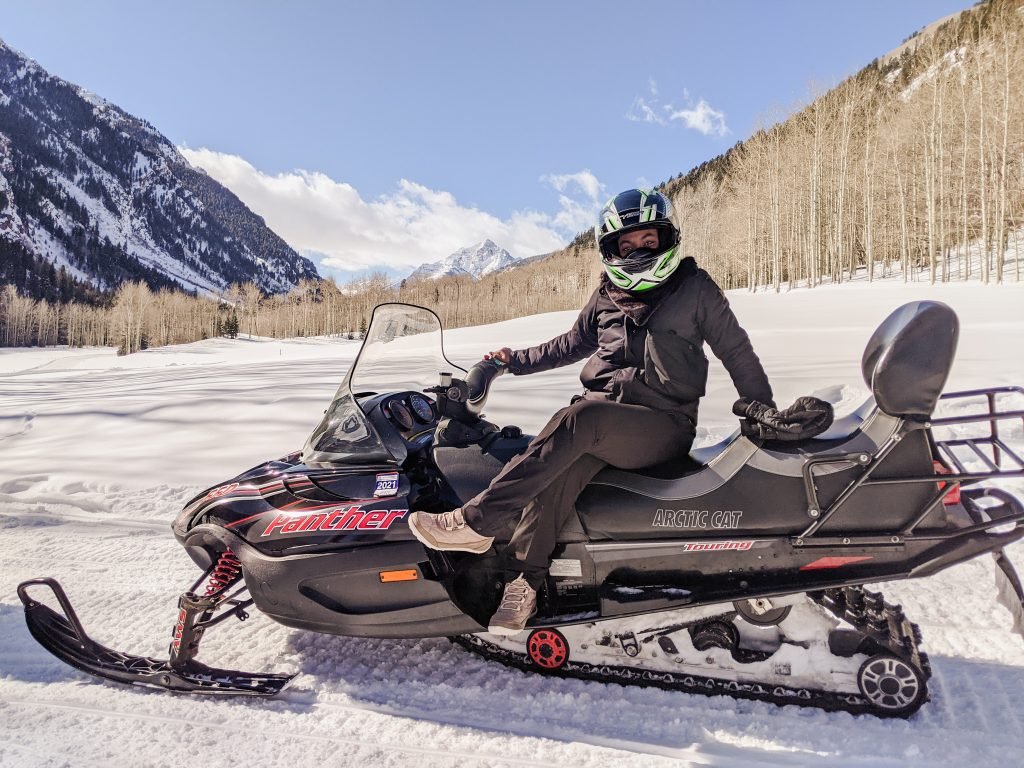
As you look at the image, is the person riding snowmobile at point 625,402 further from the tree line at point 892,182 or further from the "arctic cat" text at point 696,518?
the tree line at point 892,182

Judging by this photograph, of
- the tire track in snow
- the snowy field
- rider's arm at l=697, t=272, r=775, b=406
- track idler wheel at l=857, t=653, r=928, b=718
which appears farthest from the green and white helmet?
the tire track in snow

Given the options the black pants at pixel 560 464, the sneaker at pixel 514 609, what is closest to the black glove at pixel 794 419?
the black pants at pixel 560 464

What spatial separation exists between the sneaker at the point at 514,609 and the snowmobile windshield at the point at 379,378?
687 mm

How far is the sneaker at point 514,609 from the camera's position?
6.81 ft

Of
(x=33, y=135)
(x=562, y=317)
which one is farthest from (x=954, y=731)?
(x=33, y=135)

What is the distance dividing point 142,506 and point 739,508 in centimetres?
411

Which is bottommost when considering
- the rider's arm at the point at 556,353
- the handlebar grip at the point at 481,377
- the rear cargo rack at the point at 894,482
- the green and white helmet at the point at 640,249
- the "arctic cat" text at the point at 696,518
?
the "arctic cat" text at the point at 696,518

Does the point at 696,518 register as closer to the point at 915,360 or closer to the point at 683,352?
the point at 683,352

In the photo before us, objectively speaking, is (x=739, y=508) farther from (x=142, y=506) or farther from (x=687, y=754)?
(x=142, y=506)

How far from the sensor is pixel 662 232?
2.27m

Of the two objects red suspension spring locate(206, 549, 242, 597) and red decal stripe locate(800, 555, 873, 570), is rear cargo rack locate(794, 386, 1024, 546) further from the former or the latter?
red suspension spring locate(206, 549, 242, 597)

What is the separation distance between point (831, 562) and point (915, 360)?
0.72 m

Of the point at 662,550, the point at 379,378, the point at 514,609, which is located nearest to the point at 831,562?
the point at 662,550

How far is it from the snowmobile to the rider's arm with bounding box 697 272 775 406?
169 mm
